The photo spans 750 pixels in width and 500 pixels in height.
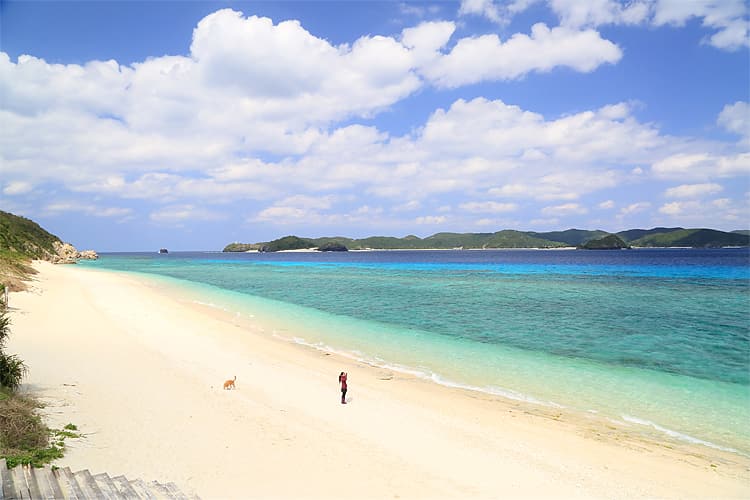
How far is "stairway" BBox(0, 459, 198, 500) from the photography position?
5.78 m

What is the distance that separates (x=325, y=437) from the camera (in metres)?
10.1

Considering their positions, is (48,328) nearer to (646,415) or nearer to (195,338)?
(195,338)

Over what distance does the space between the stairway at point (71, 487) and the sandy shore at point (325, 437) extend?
29.2 inches

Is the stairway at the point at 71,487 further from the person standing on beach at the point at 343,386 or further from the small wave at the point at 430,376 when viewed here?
the small wave at the point at 430,376

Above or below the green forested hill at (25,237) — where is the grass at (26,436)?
below

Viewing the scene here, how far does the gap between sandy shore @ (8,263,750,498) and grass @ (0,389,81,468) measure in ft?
1.33

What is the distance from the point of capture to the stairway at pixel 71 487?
578 centimetres

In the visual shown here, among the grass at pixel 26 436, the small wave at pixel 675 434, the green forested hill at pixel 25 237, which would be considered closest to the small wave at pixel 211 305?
the grass at pixel 26 436

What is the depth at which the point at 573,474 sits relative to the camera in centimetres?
891

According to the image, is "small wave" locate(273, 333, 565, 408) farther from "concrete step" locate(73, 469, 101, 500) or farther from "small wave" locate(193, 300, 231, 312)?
"small wave" locate(193, 300, 231, 312)

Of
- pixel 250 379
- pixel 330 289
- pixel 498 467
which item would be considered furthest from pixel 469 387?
pixel 330 289

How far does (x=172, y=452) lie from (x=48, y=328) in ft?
55.4

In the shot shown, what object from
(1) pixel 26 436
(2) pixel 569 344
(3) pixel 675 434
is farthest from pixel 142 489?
(2) pixel 569 344

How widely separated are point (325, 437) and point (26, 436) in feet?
20.1
